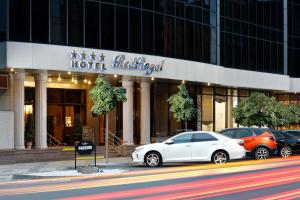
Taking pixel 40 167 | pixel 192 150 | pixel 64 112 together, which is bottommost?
pixel 40 167

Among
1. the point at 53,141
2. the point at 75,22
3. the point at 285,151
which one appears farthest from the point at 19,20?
the point at 285,151

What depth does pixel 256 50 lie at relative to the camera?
5094 cm

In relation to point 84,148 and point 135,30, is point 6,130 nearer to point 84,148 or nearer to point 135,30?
point 84,148

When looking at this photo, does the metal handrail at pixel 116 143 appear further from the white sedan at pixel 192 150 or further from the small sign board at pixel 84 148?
the small sign board at pixel 84 148

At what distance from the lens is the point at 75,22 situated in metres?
32.5

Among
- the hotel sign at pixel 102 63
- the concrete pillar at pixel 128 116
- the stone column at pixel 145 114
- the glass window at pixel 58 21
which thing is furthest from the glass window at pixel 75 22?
the stone column at pixel 145 114

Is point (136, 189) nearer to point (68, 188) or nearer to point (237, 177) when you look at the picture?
point (68, 188)

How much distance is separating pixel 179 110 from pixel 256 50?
17.9 meters

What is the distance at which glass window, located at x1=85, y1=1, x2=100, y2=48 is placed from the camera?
32900 millimetres

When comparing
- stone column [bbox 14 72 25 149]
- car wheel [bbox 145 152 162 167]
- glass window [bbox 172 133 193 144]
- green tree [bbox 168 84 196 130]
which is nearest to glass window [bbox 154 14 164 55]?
green tree [bbox 168 84 196 130]

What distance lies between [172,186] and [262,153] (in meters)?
13.6

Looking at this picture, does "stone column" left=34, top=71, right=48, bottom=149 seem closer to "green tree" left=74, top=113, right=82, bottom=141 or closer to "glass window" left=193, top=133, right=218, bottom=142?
"green tree" left=74, top=113, right=82, bottom=141

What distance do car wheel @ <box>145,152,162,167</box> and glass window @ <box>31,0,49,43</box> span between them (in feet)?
29.2

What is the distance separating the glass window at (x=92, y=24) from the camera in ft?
108
